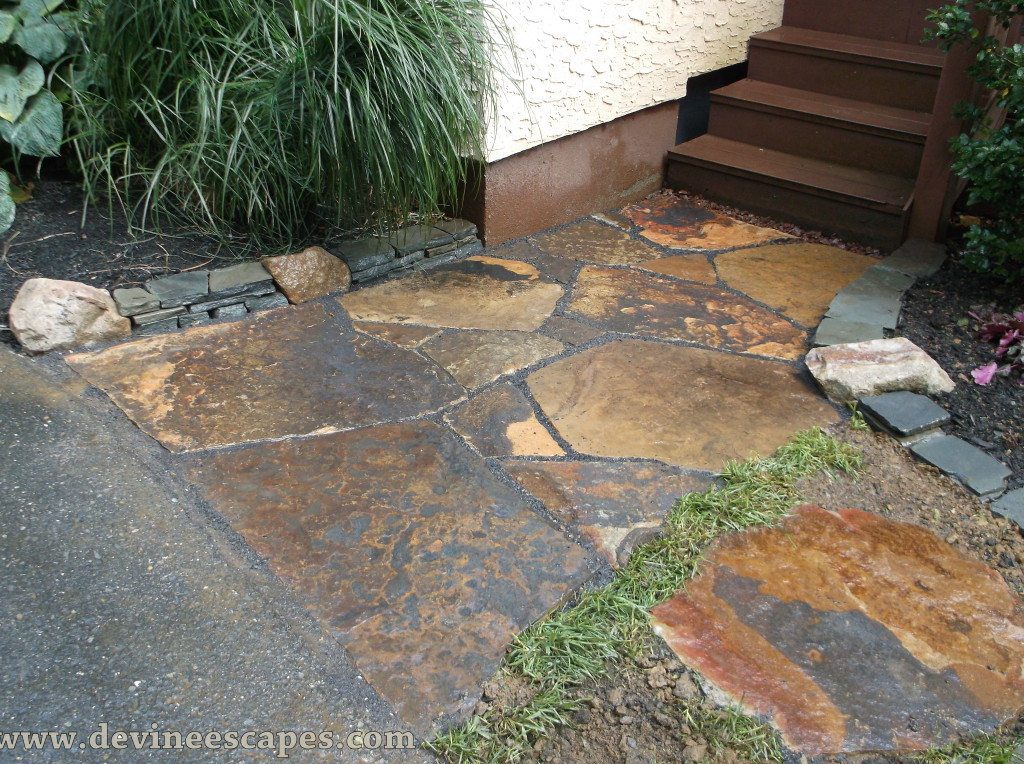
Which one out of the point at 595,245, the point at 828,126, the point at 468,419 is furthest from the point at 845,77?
the point at 468,419

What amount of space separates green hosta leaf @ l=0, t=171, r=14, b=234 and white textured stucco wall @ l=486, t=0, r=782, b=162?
175cm

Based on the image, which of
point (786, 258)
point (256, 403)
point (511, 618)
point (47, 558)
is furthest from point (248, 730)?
point (786, 258)

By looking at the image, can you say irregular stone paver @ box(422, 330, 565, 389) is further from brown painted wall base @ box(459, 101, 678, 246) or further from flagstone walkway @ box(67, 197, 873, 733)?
brown painted wall base @ box(459, 101, 678, 246)

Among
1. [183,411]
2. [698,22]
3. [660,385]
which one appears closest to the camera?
[183,411]

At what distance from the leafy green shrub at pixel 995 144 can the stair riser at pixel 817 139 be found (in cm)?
59

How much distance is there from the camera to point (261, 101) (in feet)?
9.54

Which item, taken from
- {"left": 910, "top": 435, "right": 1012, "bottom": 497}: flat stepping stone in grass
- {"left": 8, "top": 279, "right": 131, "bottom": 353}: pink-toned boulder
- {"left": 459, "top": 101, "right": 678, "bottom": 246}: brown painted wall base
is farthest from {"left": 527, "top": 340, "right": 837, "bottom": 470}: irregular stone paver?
{"left": 8, "top": 279, "right": 131, "bottom": 353}: pink-toned boulder

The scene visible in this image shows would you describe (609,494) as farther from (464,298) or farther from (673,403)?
(464,298)

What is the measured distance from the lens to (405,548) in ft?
6.66

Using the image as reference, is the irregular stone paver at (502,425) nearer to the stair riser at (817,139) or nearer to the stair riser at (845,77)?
the stair riser at (817,139)

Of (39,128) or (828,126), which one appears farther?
(828,126)

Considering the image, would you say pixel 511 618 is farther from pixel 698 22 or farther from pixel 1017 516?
pixel 698 22

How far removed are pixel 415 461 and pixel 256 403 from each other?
0.55 metres

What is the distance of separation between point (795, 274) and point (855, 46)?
58.6 inches
